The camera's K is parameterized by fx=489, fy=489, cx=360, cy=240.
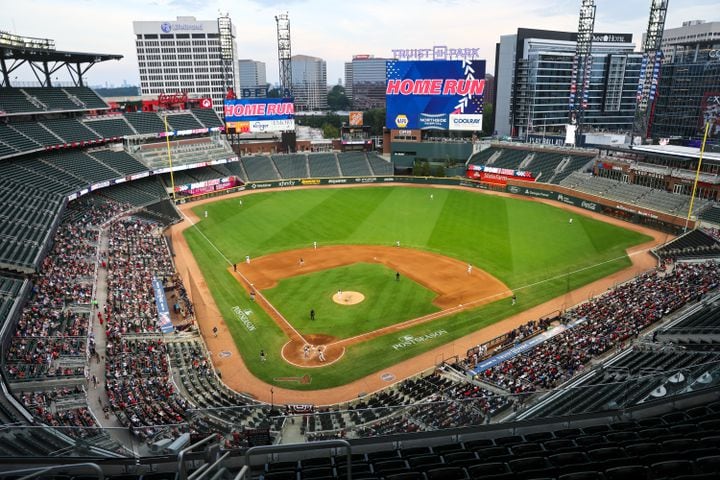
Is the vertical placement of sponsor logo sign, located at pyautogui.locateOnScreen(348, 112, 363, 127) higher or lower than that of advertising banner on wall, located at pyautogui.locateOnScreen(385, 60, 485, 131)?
lower

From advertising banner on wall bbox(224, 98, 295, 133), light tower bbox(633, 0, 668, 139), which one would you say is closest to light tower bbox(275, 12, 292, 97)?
advertising banner on wall bbox(224, 98, 295, 133)

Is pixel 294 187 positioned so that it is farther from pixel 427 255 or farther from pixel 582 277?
pixel 582 277

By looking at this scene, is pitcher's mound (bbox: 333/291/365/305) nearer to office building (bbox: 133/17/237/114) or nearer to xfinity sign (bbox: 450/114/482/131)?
xfinity sign (bbox: 450/114/482/131)

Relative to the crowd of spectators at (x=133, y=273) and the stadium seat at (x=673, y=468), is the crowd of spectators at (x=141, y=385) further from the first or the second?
the stadium seat at (x=673, y=468)

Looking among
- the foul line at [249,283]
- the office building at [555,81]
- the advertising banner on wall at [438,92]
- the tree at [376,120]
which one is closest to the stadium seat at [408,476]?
the foul line at [249,283]

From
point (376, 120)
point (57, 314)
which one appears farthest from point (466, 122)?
point (376, 120)

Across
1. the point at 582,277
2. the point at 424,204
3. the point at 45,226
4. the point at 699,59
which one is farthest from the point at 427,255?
the point at 699,59
